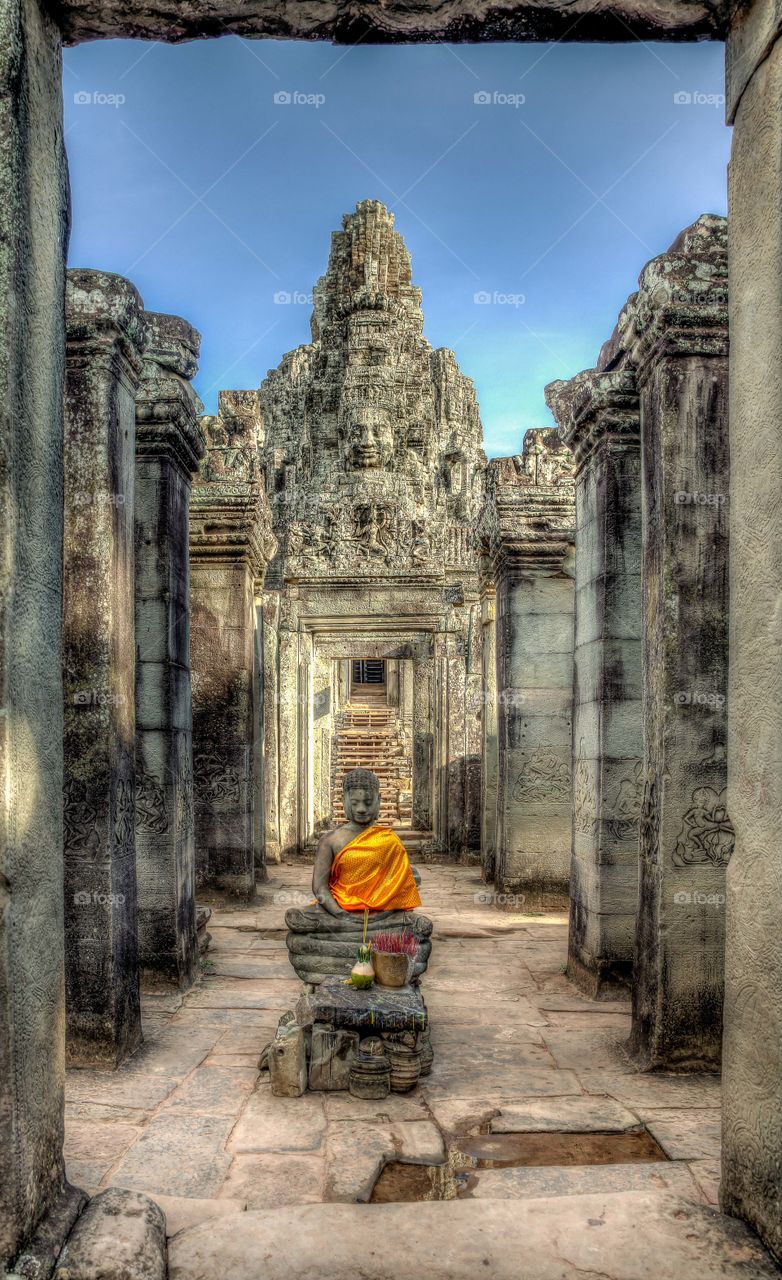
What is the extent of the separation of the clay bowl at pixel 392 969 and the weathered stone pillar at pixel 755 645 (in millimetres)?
2417

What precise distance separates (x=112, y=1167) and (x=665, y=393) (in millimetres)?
4686

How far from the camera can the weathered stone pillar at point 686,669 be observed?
15.9ft

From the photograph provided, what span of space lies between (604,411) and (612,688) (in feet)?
6.33

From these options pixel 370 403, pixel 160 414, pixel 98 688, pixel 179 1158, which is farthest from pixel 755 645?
pixel 370 403

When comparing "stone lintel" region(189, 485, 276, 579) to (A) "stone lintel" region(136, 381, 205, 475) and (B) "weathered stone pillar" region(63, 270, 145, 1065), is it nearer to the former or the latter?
(A) "stone lintel" region(136, 381, 205, 475)

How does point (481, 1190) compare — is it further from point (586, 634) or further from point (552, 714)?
point (552, 714)

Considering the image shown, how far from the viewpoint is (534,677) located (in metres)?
9.65

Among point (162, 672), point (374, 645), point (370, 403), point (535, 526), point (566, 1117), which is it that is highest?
point (370, 403)

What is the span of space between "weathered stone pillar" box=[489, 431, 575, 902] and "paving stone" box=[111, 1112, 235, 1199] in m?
5.69

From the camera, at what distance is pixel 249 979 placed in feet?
22.6

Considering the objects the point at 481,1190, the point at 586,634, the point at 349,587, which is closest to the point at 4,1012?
the point at 481,1190

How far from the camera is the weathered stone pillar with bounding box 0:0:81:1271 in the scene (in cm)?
244

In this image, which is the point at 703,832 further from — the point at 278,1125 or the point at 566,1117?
the point at 278,1125

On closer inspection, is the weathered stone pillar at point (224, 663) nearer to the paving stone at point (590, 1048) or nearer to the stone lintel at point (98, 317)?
the stone lintel at point (98, 317)
